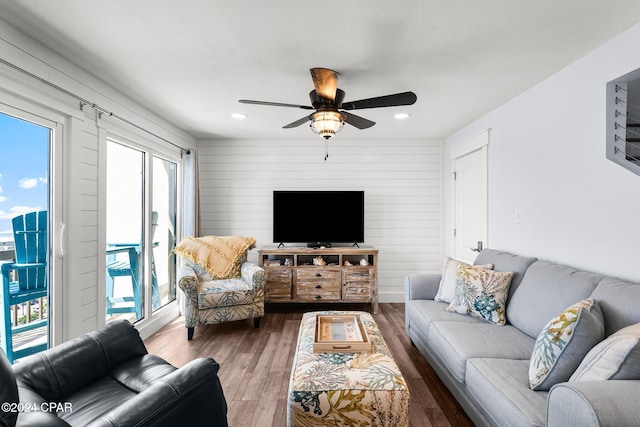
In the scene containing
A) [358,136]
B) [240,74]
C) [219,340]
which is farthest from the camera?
[358,136]

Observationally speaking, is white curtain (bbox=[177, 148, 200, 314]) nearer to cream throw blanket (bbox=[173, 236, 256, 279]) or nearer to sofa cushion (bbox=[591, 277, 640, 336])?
cream throw blanket (bbox=[173, 236, 256, 279])

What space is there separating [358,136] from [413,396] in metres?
3.21

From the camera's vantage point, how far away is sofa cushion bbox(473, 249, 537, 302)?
8.29ft

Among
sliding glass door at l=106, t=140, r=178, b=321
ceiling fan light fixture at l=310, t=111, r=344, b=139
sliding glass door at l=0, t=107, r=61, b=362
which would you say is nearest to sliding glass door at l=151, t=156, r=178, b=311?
sliding glass door at l=106, t=140, r=178, b=321

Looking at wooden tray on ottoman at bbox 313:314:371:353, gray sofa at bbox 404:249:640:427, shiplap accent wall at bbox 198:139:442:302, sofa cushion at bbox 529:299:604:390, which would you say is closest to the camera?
gray sofa at bbox 404:249:640:427

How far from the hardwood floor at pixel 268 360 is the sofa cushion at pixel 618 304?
0.99 metres

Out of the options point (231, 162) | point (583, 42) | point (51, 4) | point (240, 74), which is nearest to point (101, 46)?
point (51, 4)

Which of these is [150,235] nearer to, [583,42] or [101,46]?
[101,46]

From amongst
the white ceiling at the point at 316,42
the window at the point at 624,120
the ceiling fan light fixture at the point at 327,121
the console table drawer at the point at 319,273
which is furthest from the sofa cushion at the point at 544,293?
the console table drawer at the point at 319,273

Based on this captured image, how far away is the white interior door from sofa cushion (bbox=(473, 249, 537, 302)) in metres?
0.61

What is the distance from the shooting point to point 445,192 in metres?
4.57

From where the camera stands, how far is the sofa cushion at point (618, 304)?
159 centimetres

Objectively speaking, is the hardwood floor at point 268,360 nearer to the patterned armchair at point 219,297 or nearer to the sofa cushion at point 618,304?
the patterned armchair at point 219,297

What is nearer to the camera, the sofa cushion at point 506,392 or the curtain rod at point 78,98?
the sofa cushion at point 506,392
